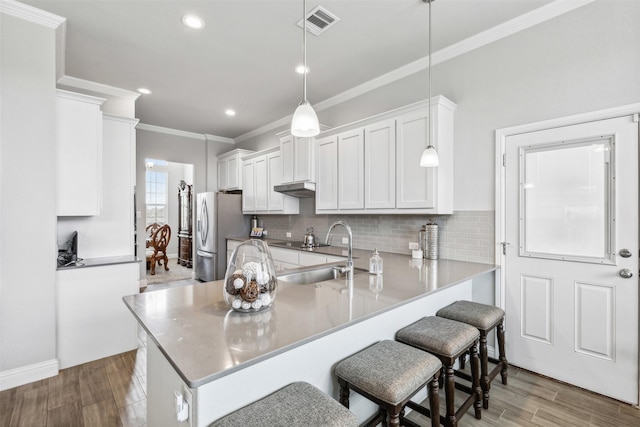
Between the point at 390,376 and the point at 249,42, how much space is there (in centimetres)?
294

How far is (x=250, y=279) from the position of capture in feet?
4.40

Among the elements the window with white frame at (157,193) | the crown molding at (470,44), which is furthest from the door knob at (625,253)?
the window with white frame at (157,193)

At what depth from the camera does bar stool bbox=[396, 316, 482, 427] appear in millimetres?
1584

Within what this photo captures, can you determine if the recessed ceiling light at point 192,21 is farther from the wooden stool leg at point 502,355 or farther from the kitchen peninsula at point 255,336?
the wooden stool leg at point 502,355

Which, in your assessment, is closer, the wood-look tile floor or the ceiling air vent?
the wood-look tile floor

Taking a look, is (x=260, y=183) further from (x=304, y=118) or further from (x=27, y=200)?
(x=304, y=118)

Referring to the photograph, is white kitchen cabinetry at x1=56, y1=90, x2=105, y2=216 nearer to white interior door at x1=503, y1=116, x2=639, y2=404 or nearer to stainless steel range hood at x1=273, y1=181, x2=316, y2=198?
stainless steel range hood at x1=273, y1=181, x2=316, y2=198

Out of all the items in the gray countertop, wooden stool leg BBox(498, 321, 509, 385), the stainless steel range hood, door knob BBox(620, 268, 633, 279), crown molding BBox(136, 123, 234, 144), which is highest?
crown molding BBox(136, 123, 234, 144)

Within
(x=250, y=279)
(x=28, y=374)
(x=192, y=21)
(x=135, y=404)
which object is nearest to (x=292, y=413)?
(x=250, y=279)

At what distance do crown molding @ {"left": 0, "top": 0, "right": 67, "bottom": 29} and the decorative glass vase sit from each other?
2.69 metres

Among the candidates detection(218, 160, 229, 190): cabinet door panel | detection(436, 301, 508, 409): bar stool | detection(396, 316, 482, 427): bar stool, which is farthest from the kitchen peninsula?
detection(218, 160, 229, 190): cabinet door panel

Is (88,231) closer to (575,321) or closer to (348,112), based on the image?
(348,112)

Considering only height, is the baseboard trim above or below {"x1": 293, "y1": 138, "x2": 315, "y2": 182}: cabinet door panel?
below

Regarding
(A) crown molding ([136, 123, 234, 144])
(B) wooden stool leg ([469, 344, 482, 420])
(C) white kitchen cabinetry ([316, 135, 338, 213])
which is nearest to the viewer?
(B) wooden stool leg ([469, 344, 482, 420])
